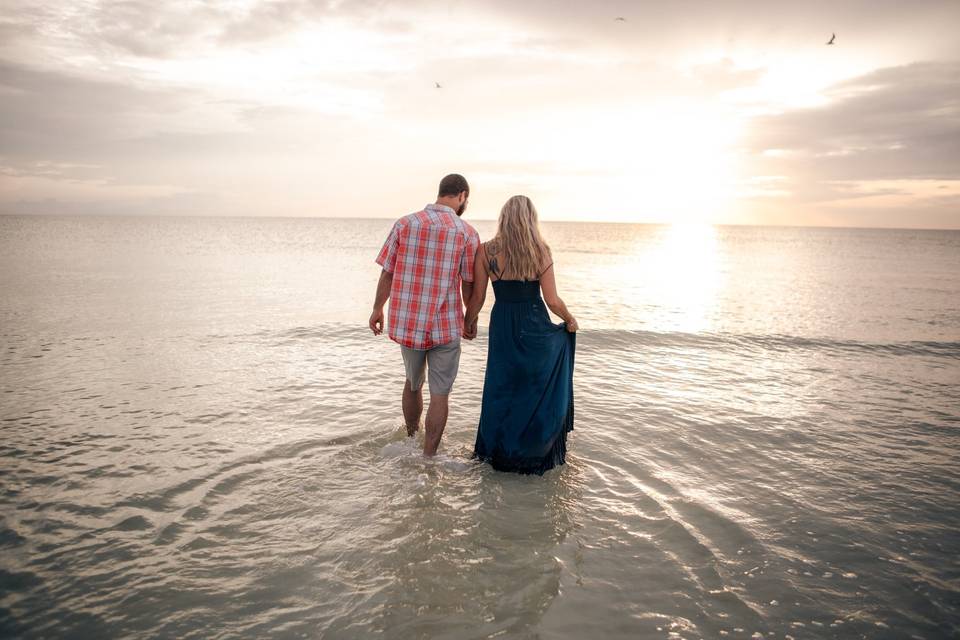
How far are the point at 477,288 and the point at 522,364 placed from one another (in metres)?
0.83

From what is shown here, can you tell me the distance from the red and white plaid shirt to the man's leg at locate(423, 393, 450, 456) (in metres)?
0.57

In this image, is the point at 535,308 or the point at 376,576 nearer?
the point at 376,576

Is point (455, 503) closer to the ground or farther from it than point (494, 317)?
closer to the ground

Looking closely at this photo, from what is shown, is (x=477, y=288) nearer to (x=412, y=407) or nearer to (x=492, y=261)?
(x=492, y=261)

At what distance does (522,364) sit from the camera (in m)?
4.61

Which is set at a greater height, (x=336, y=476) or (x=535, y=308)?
(x=535, y=308)

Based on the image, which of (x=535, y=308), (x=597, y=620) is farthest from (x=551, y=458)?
(x=597, y=620)

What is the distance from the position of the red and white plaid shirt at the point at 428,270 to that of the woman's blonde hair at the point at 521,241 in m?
0.29

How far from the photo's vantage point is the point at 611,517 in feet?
13.2


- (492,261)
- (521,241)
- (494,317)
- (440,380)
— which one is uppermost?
(521,241)

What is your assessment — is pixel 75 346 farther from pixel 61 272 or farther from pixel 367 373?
pixel 61 272

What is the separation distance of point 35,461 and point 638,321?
12.6m

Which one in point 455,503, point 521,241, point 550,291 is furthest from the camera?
point 550,291

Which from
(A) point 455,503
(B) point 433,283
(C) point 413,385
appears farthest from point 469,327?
(A) point 455,503
